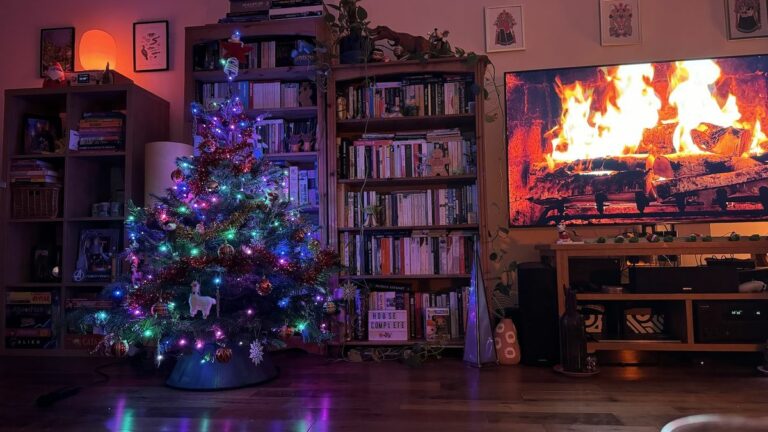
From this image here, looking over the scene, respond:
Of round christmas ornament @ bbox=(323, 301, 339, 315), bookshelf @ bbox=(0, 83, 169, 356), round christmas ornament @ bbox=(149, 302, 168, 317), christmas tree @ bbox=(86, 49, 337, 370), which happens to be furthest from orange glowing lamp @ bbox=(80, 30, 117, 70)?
round christmas ornament @ bbox=(323, 301, 339, 315)

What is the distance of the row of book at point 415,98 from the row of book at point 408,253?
27.0 inches

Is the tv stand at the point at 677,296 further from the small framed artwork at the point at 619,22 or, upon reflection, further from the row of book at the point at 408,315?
the small framed artwork at the point at 619,22

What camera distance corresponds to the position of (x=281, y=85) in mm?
2889

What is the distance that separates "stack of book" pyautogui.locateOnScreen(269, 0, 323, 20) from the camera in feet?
9.18

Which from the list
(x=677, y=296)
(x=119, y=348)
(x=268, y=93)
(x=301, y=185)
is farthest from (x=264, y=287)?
(x=677, y=296)

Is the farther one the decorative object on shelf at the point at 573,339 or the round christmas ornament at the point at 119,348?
the decorative object on shelf at the point at 573,339

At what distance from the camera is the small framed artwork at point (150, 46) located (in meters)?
3.18

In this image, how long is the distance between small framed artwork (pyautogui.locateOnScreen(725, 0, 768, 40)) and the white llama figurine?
3.11 metres

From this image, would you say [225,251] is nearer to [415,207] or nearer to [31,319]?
[415,207]

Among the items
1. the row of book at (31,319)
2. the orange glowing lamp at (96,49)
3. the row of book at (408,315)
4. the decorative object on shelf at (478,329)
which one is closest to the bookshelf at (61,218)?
the row of book at (31,319)

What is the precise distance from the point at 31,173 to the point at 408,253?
2197 millimetres

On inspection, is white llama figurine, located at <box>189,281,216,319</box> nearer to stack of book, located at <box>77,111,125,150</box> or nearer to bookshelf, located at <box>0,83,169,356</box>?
bookshelf, located at <box>0,83,169,356</box>

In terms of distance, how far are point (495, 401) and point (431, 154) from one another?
1.37m

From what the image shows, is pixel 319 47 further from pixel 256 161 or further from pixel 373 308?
pixel 373 308
